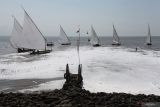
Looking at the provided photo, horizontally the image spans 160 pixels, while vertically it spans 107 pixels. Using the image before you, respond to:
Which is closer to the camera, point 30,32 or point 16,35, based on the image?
point 30,32

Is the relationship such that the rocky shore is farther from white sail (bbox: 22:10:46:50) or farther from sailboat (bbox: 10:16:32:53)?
sailboat (bbox: 10:16:32:53)

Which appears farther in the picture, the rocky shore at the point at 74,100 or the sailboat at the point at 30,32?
the sailboat at the point at 30,32

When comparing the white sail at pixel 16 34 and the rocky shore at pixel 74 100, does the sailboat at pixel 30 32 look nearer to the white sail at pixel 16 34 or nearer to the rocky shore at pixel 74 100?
the white sail at pixel 16 34

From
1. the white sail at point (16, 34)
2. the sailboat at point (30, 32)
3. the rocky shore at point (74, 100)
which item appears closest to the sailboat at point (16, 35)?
the white sail at point (16, 34)

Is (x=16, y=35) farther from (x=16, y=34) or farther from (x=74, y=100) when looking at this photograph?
(x=74, y=100)

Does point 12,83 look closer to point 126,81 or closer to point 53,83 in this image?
point 53,83

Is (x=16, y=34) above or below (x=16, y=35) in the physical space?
above

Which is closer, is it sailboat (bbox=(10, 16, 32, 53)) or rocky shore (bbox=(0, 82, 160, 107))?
rocky shore (bbox=(0, 82, 160, 107))

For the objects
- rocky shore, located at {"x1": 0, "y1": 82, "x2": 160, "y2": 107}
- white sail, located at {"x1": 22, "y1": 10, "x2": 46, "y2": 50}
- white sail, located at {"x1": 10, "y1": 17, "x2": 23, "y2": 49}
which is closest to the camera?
rocky shore, located at {"x1": 0, "y1": 82, "x2": 160, "y2": 107}

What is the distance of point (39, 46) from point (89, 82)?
3217 centimetres

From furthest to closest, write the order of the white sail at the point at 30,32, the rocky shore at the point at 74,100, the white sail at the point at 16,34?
the white sail at the point at 16,34 → the white sail at the point at 30,32 → the rocky shore at the point at 74,100

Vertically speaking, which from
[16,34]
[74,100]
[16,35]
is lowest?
[74,100]

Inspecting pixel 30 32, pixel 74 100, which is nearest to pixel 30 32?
pixel 30 32

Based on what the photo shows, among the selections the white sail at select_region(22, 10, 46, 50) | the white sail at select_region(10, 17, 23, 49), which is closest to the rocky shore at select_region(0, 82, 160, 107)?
the white sail at select_region(22, 10, 46, 50)
